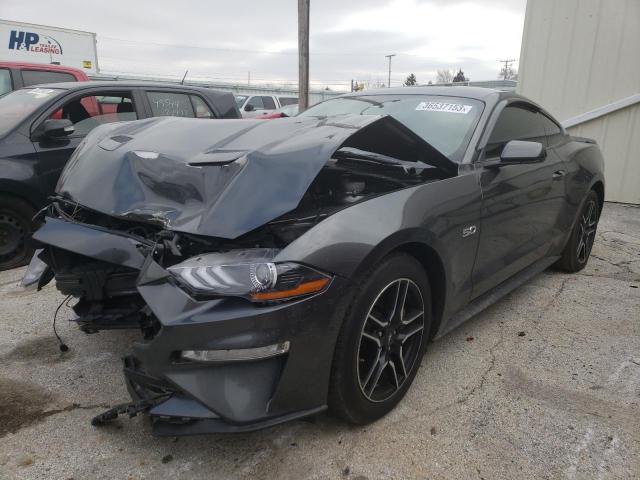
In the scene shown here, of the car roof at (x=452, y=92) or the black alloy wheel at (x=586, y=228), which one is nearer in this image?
the car roof at (x=452, y=92)

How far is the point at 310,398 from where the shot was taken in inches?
73.5

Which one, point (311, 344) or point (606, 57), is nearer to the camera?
point (311, 344)

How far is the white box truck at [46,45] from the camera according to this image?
13125mm

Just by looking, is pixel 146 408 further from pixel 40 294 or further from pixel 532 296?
pixel 532 296

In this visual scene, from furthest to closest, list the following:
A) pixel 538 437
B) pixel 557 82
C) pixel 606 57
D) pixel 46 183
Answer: pixel 557 82
pixel 606 57
pixel 46 183
pixel 538 437

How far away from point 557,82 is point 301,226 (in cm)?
755

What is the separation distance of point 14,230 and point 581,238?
5.03 metres

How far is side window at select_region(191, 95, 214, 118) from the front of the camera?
5.52 m

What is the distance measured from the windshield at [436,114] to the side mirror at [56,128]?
8.37ft

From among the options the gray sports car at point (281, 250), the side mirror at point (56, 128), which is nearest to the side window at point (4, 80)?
the side mirror at point (56, 128)

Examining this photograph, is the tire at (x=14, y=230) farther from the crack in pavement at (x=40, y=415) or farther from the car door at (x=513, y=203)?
the car door at (x=513, y=203)

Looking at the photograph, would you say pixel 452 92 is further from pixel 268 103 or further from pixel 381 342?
pixel 268 103

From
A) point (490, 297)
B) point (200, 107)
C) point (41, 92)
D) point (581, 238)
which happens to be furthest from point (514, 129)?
point (41, 92)

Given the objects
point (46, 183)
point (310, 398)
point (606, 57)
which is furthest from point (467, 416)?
point (606, 57)
